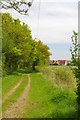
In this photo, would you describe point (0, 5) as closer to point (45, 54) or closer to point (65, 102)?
point (65, 102)

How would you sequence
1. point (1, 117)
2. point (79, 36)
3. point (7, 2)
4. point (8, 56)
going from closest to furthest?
point (7, 2) < point (79, 36) < point (1, 117) < point (8, 56)

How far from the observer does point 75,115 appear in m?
12.9

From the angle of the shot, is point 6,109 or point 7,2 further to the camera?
point 6,109

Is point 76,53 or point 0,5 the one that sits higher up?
point 0,5

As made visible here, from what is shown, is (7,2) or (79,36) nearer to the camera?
(7,2)

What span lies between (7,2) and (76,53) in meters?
4.77

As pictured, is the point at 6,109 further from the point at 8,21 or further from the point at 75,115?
the point at 8,21

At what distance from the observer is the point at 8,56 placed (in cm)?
7244

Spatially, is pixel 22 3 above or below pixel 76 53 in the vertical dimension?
above

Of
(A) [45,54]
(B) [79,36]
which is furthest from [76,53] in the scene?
(A) [45,54]

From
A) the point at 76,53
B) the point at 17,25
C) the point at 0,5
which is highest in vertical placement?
the point at 17,25

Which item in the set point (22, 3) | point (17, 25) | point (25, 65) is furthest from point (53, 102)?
point (25, 65)

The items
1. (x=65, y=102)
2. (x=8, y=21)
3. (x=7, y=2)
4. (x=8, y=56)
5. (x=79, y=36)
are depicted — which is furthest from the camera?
(x=8, y=56)

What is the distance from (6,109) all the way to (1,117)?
2.73m
